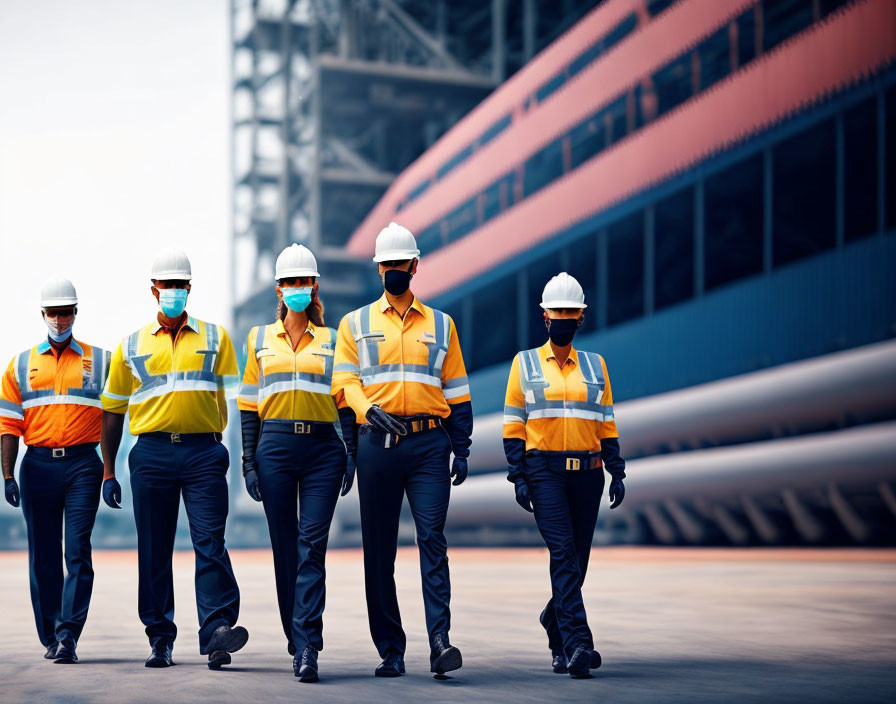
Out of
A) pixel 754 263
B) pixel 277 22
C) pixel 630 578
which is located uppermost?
pixel 277 22

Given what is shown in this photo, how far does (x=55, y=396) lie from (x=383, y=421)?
2.42 m

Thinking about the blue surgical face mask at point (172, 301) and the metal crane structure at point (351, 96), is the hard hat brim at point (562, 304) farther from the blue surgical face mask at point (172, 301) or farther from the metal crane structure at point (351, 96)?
the metal crane structure at point (351, 96)

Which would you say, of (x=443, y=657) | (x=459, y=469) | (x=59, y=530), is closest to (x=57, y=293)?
(x=59, y=530)

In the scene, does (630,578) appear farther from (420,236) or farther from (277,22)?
(277,22)

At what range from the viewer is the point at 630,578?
54.6 feet

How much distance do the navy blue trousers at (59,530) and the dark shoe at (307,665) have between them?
5.37 ft

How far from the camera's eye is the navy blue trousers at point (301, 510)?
24.5 ft

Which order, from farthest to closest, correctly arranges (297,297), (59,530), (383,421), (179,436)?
(59,530) → (179,436) → (297,297) → (383,421)

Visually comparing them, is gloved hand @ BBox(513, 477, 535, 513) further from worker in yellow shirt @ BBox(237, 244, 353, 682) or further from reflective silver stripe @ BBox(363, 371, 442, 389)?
worker in yellow shirt @ BBox(237, 244, 353, 682)

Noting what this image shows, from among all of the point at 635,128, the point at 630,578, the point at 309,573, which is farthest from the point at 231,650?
the point at 635,128

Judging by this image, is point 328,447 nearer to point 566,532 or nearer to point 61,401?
point 566,532

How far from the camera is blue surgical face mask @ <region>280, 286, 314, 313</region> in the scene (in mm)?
7871

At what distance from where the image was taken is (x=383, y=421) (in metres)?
7.37

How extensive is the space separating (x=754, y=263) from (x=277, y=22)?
34.2 m
